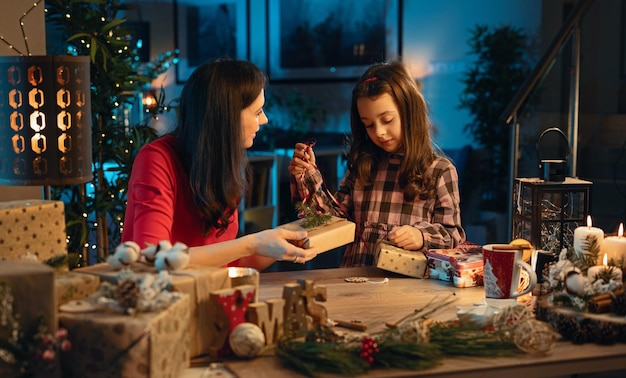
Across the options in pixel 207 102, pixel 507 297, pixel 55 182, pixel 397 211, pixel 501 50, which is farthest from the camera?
pixel 501 50

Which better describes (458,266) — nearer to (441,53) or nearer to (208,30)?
(441,53)

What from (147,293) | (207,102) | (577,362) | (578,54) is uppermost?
(578,54)

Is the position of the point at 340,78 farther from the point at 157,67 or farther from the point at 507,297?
the point at 507,297

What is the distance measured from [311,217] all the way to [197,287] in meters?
0.78

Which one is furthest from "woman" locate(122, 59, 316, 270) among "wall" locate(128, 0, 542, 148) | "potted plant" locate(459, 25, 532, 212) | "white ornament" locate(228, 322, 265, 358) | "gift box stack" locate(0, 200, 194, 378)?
"wall" locate(128, 0, 542, 148)

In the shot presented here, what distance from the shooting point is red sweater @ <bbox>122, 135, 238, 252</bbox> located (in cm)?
217

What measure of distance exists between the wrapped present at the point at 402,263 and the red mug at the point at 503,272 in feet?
0.96

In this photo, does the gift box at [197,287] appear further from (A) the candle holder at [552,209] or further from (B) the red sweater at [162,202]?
(A) the candle holder at [552,209]

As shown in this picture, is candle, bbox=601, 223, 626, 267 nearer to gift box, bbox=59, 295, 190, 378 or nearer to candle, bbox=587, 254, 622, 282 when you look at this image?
candle, bbox=587, 254, 622, 282

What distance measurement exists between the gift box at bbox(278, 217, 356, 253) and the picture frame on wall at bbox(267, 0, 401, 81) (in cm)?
636

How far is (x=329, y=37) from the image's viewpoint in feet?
29.4

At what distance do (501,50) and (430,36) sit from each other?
1.35 meters

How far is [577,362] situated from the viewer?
1.58m

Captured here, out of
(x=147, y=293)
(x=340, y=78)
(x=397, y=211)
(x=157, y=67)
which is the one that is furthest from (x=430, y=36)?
(x=147, y=293)
